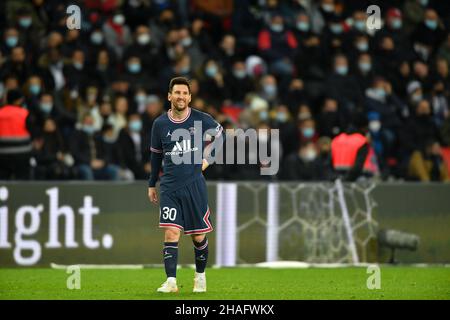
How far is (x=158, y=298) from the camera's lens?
12.1 meters

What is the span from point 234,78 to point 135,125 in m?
2.37

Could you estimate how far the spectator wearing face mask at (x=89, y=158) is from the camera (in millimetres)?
18719

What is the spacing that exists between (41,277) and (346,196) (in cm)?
473

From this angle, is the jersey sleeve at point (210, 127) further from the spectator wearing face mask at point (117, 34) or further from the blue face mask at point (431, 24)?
the blue face mask at point (431, 24)

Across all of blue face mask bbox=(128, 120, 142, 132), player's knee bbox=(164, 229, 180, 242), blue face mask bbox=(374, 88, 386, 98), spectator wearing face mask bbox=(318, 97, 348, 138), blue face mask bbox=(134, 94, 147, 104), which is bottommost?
player's knee bbox=(164, 229, 180, 242)

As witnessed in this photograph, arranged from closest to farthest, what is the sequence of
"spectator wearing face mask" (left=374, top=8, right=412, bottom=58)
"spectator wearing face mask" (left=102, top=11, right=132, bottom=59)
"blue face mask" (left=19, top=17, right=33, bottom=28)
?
"blue face mask" (left=19, top=17, right=33, bottom=28) < "spectator wearing face mask" (left=102, top=11, right=132, bottom=59) < "spectator wearing face mask" (left=374, top=8, right=412, bottom=58)

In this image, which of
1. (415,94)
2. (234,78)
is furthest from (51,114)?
(415,94)

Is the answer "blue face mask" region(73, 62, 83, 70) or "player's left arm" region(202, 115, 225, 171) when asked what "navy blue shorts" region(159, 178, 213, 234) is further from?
"blue face mask" region(73, 62, 83, 70)

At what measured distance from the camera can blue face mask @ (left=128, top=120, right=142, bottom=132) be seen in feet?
64.5

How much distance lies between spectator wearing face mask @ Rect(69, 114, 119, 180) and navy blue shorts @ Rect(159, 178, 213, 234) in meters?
6.12

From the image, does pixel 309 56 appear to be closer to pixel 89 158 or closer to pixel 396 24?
pixel 396 24

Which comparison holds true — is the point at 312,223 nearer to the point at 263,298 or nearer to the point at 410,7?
the point at 263,298

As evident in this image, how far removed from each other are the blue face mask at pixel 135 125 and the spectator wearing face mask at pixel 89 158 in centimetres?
75

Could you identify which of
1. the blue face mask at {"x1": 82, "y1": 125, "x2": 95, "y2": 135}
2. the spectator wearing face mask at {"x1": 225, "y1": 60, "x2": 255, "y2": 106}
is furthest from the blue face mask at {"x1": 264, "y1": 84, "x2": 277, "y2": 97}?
the blue face mask at {"x1": 82, "y1": 125, "x2": 95, "y2": 135}
